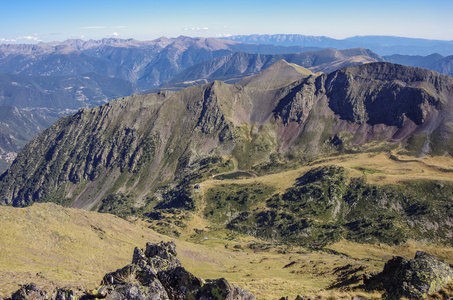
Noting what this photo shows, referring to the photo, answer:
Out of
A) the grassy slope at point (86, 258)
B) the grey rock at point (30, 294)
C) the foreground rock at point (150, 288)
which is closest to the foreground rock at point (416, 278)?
the grassy slope at point (86, 258)

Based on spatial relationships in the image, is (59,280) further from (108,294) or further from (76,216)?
(76,216)

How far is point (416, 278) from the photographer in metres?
40.7

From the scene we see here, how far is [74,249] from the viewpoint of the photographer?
79.3m

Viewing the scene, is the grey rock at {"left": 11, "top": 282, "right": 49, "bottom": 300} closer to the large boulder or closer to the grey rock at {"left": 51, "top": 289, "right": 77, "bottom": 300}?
the grey rock at {"left": 51, "top": 289, "right": 77, "bottom": 300}

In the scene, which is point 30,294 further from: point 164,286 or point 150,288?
point 164,286

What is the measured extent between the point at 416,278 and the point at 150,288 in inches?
1473

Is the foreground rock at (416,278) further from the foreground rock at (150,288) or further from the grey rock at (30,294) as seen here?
the grey rock at (30,294)

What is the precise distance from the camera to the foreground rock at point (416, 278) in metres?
39.3

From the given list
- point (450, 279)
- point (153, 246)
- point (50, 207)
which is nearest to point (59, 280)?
point (153, 246)

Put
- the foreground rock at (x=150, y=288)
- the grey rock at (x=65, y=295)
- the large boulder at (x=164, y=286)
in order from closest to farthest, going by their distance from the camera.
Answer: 1. the foreground rock at (x=150, y=288)
2. the large boulder at (x=164, y=286)
3. the grey rock at (x=65, y=295)

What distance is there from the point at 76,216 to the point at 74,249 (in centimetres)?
2871

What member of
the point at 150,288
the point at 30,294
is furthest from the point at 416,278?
the point at 30,294

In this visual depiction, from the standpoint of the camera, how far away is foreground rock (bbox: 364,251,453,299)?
3934 cm

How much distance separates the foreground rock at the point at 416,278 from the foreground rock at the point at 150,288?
22397 mm
